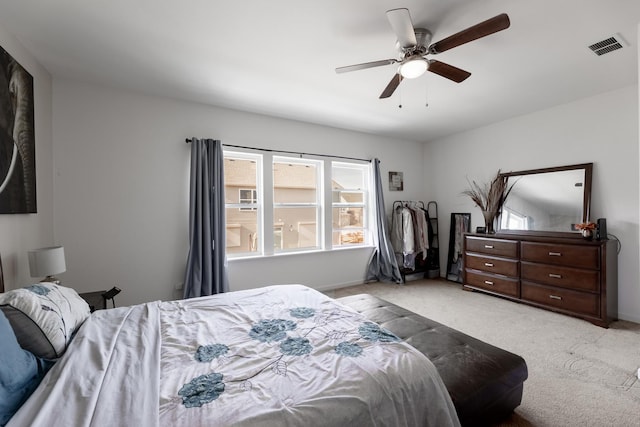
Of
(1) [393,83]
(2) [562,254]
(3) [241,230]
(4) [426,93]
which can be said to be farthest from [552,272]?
(3) [241,230]

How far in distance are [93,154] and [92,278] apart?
1281 mm

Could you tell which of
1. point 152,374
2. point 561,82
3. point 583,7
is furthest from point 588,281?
point 152,374

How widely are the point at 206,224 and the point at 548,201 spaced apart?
433cm

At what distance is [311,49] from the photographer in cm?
226

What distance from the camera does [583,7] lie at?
1.80m

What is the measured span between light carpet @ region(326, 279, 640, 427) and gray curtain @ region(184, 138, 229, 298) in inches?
68.7

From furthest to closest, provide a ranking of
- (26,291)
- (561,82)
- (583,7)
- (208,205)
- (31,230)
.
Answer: (208,205) → (561,82) → (31,230) → (583,7) → (26,291)

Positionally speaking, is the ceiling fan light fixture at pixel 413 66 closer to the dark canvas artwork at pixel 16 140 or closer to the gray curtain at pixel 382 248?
the gray curtain at pixel 382 248

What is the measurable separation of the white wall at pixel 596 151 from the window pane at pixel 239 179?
11.6ft

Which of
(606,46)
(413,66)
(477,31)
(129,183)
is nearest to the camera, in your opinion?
(477,31)

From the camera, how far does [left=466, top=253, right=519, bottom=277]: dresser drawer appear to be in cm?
359

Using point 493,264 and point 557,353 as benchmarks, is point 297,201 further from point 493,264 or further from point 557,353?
point 557,353

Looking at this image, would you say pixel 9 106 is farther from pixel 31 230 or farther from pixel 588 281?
pixel 588 281

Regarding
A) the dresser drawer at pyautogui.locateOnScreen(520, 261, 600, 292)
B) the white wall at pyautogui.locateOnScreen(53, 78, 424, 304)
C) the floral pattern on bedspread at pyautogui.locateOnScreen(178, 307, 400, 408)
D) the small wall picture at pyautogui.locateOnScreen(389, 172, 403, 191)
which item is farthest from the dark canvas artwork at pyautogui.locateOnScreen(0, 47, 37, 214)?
the dresser drawer at pyautogui.locateOnScreen(520, 261, 600, 292)
